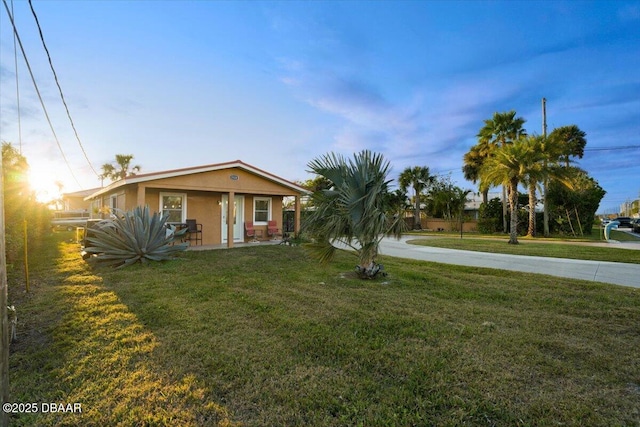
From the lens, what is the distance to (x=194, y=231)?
13.3 meters

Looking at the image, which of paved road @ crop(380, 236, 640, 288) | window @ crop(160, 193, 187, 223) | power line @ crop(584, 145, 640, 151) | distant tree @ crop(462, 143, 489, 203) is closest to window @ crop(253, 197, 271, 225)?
window @ crop(160, 193, 187, 223)

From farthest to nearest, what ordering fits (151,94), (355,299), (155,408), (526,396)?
1. (151,94)
2. (355,299)
3. (526,396)
4. (155,408)

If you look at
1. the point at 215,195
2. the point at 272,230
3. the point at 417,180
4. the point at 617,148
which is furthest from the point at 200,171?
the point at 617,148

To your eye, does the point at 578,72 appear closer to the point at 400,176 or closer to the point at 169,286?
the point at 400,176

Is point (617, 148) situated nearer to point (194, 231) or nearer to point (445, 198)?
point (445, 198)

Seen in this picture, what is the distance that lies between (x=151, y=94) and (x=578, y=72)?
70.6 ft

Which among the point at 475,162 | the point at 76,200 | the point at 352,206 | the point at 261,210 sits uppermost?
the point at 475,162

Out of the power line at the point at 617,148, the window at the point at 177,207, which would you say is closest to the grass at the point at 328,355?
the window at the point at 177,207

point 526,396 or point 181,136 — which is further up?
point 181,136

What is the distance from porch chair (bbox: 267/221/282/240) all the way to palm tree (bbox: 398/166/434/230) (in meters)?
20.6

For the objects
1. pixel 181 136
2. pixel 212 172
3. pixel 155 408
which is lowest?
pixel 155 408

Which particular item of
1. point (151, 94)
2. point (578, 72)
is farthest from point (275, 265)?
point (578, 72)

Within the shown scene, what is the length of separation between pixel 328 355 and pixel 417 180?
32185mm

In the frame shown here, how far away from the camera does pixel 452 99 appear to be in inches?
676
